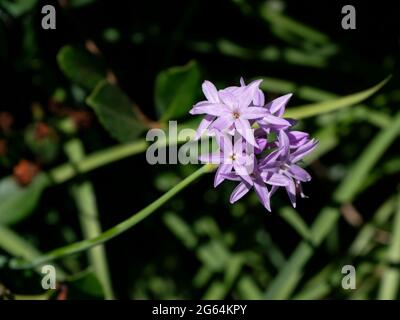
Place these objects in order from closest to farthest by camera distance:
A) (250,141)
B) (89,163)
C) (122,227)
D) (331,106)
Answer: (250,141), (122,227), (331,106), (89,163)

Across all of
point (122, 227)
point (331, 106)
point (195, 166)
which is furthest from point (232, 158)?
point (195, 166)

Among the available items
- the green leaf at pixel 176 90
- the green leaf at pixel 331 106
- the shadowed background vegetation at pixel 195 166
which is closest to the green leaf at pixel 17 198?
the shadowed background vegetation at pixel 195 166

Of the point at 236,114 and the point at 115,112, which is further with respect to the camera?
the point at 115,112

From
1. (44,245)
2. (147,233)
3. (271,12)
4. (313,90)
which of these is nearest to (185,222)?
(147,233)

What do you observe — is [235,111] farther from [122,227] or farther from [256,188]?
[122,227]

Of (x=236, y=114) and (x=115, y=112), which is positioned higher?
(x=115, y=112)

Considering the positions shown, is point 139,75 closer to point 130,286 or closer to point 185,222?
point 185,222

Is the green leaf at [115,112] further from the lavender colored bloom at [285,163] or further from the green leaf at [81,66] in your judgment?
the lavender colored bloom at [285,163]
